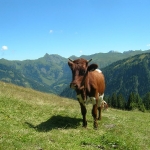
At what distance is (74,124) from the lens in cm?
1948

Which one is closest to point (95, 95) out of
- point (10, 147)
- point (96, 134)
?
point (96, 134)

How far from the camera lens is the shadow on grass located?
1736 centimetres

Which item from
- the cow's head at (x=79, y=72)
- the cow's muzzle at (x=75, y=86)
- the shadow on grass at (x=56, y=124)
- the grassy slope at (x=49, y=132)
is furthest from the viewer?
the shadow on grass at (x=56, y=124)

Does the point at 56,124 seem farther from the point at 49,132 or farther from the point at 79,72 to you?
the point at 79,72

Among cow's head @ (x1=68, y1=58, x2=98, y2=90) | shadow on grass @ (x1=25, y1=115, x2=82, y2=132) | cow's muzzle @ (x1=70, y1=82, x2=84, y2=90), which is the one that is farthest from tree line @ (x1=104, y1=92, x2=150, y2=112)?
cow's muzzle @ (x1=70, y1=82, x2=84, y2=90)

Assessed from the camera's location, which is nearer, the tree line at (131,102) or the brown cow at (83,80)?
the brown cow at (83,80)

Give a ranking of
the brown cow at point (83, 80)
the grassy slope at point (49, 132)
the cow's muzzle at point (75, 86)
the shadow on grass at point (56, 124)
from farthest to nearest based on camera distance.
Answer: the shadow on grass at point (56, 124)
the brown cow at point (83, 80)
the cow's muzzle at point (75, 86)
the grassy slope at point (49, 132)

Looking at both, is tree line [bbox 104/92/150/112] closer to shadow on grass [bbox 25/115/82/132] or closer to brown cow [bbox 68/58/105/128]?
shadow on grass [bbox 25/115/82/132]

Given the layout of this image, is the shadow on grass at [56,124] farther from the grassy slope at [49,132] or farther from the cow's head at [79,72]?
the cow's head at [79,72]

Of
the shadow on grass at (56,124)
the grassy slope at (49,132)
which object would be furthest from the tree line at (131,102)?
the shadow on grass at (56,124)

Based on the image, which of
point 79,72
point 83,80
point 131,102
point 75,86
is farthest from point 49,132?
point 131,102

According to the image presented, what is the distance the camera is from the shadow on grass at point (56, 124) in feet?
57.0

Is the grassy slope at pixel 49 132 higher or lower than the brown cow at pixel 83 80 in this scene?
lower

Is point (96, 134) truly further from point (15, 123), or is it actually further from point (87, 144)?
point (15, 123)
